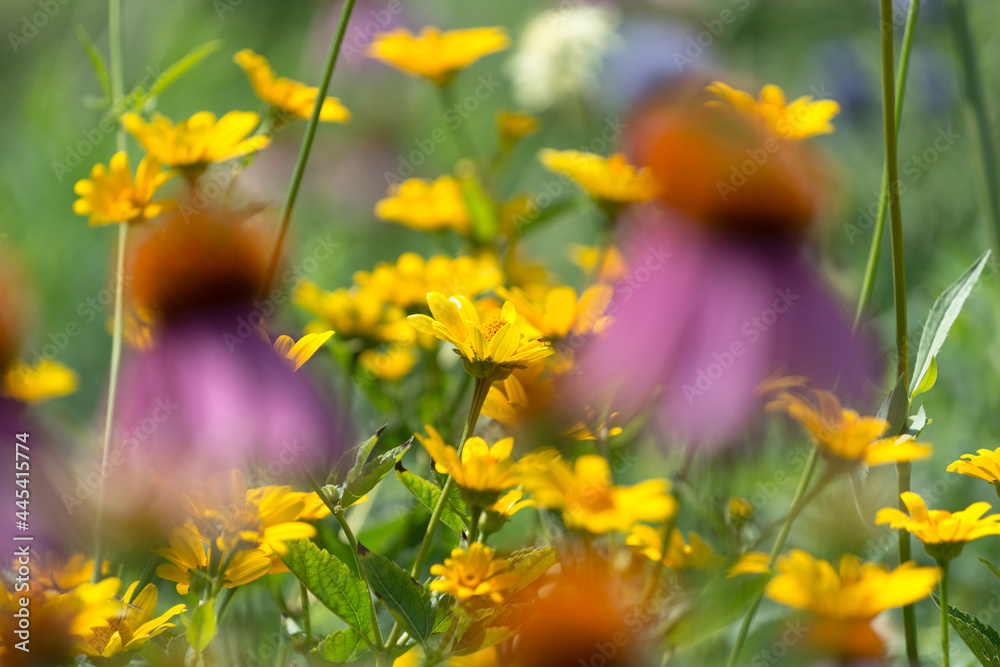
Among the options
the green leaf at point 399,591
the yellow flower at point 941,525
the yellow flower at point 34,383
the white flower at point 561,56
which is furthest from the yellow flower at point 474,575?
the white flower at point 561,56

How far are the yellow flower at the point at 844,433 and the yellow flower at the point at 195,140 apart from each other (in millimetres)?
222

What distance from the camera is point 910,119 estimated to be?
1029 millimetres

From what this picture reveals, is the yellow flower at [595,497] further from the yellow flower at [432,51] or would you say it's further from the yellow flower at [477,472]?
the yellow flower at [432,51]

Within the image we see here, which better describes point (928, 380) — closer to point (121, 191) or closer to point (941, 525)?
point (941, 525)

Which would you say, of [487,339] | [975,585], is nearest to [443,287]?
[487,339]

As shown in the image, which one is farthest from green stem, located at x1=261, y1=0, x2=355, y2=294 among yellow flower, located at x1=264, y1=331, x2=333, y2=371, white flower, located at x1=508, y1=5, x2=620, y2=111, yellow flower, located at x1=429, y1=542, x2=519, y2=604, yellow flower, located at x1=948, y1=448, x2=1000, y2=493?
white flower, located at x1=508, y1=5, x2=620, y2=111

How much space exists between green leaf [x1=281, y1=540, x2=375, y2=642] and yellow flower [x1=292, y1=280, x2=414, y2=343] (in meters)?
0.17

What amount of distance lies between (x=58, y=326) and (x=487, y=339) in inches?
20.6

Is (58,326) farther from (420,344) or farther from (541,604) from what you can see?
(541,604)

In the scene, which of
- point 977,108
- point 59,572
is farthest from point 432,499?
point 977,108

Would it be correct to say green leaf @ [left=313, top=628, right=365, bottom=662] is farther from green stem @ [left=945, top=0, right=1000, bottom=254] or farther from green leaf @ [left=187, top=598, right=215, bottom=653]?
green stem @ [left=945, top=0, right=1000, bottom=254]

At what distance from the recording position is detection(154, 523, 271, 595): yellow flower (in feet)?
0.88

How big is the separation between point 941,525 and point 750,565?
0.06 m

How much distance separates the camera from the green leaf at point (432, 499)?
285mm
